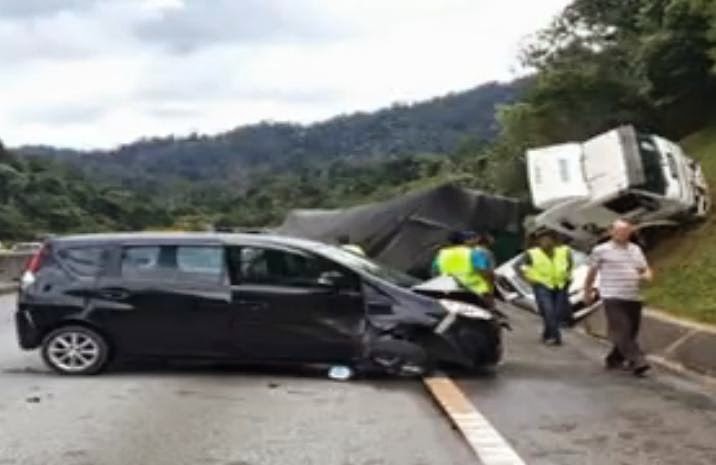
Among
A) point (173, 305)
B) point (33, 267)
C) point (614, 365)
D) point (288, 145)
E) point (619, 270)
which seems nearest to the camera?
point (173, 305)

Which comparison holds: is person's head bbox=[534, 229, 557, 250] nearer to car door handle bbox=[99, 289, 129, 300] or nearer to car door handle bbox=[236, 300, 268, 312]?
car door handle bbox=[236, 300, 268, 312]

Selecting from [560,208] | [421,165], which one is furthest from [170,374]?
[421,165]

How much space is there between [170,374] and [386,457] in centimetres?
543

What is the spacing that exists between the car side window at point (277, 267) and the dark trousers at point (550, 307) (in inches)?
210

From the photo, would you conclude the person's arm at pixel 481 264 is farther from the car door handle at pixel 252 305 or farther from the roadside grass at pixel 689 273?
the car door handle at pixel 252 305

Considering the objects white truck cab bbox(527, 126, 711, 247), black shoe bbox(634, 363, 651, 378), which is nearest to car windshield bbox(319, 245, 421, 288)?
black shoe bbox(634, 363, 651, 378)

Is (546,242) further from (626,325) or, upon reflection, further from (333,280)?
(333,280)

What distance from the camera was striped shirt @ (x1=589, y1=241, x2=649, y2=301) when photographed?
13.9 m

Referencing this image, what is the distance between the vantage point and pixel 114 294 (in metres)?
13.8

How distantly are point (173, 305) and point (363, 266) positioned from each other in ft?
6.52

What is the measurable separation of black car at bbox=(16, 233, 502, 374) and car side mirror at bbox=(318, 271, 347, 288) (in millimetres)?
10

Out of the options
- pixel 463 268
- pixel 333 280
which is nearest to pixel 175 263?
pixel 333 280

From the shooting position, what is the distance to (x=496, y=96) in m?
125

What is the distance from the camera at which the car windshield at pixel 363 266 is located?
13.7 m
